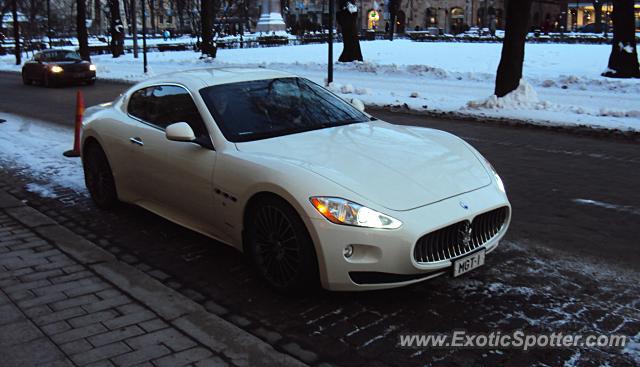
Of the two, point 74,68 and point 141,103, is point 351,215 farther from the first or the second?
point 74,68

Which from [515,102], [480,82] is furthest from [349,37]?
[515,102]

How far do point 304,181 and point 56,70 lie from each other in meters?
22.3

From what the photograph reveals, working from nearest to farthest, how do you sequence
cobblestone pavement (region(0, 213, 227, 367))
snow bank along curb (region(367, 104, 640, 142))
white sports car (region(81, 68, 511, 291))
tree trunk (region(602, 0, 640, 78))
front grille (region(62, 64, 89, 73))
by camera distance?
1. cobblestone pavement (region(0, 213, 227, 367))
2. white sports car (region(81, 68, 511, 291))
3. snow bank along curb (region(367, 104, 640, 142))
4. tree trunk (region(602, 0, 640, 78))
5. front grille (region(62, 64, 89, 73))

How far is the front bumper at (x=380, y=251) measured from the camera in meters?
3.90

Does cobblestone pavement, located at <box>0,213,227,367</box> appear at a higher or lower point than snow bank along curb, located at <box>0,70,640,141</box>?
lower

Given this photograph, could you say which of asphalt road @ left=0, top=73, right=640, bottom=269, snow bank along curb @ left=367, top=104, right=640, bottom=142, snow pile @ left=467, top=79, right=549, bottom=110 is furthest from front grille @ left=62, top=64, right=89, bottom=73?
snow pile @ left=467, top=79, right=549, bottom=110

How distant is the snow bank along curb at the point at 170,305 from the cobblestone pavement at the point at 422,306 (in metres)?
0.12

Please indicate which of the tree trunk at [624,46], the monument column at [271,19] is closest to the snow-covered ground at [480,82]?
the tree trunk at [624,46]

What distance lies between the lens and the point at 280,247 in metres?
4.34

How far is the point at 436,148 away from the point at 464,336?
1.59 metres

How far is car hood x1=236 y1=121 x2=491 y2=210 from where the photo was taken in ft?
13.5

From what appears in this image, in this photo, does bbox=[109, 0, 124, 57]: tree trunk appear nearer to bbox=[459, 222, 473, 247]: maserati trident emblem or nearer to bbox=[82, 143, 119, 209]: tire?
bbox=[82, 143, 119, 209]: tire

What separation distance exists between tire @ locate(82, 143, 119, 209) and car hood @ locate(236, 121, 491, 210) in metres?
2.31

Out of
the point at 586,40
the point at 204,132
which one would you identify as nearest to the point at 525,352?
the point at 204,132
